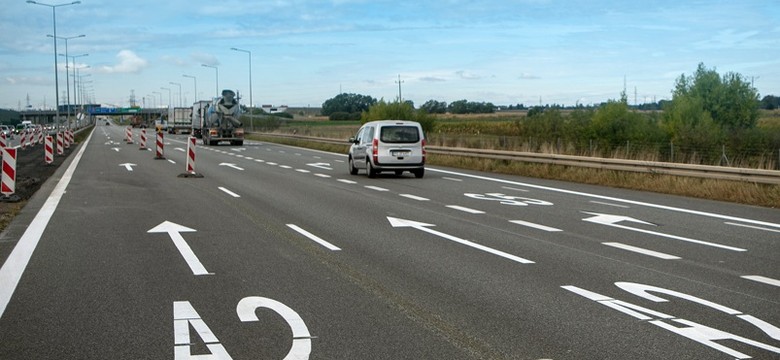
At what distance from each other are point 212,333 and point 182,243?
519 cm

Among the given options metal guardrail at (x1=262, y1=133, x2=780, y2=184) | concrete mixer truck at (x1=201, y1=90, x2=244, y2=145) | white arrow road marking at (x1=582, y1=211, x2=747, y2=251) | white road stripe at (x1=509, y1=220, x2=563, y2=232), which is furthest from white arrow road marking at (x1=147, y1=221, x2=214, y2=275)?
concrete mixer truck at (x1=201, y1=90, x2=244, y2=145)

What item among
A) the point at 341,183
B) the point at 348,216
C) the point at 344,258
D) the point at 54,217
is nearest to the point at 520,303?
the point at 344,258

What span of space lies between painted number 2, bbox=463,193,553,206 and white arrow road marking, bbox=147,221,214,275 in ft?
22.0

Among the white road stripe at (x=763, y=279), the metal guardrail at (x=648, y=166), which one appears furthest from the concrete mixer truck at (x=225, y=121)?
the white road stripe at (x=763, y=279)

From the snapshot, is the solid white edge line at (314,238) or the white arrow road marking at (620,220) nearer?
the solid white edge line at (314,238)

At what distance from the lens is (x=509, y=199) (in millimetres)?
→ 18203

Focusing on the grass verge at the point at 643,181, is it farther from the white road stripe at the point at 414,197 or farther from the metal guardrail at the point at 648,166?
the white road stripe at the point at 414,197

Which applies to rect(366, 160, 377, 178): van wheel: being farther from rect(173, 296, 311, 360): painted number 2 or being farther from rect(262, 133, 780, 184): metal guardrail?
rect(173, 296, 311, 360): painted number 2

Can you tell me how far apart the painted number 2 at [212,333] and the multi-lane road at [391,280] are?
0.09 feet

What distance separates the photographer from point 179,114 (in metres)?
97.9

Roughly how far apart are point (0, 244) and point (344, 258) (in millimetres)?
4832

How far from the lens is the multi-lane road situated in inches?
252

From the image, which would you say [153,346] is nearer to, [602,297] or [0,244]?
[602,297]

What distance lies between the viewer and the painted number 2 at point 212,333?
606cm
